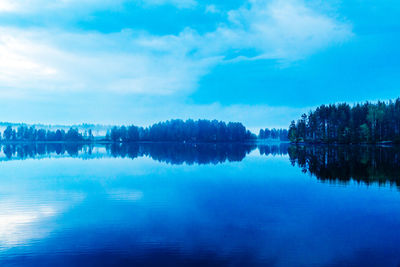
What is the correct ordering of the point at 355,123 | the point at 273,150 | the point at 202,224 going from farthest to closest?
the point at 355,123, the point at 273,150, the point at 202,224

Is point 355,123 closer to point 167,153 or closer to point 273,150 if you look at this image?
point 273,150

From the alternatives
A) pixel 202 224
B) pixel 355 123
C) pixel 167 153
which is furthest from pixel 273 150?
pixel 202 224

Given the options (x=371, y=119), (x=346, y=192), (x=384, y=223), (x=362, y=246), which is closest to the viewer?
(x=362, y=246)

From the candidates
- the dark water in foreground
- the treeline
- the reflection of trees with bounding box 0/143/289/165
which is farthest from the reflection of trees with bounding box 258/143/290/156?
the dark water in foreground

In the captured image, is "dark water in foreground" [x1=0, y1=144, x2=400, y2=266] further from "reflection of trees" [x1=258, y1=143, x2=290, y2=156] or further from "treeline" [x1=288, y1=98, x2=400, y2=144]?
"treeline" [x1=288, y1=98, x2=400, y2=144]

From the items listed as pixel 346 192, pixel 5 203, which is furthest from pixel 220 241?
pixel 5 203

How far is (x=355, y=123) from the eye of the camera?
12012cm

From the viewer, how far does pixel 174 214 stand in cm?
1878

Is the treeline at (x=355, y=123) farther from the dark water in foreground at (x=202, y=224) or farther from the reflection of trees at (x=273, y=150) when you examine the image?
the dark water in foreground at (x=202, y=224)

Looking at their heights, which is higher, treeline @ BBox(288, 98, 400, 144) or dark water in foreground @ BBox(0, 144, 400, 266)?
treeline @ BBox(288, 98, 400, 144)

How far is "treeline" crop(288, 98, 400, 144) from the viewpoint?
11300 centimetres

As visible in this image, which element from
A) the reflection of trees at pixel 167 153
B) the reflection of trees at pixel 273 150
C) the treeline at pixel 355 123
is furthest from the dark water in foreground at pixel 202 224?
the treeline at pixel 355 123

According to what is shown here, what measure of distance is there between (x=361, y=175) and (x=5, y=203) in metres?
35.9

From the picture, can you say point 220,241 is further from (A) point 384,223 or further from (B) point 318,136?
(B) point 318,136
